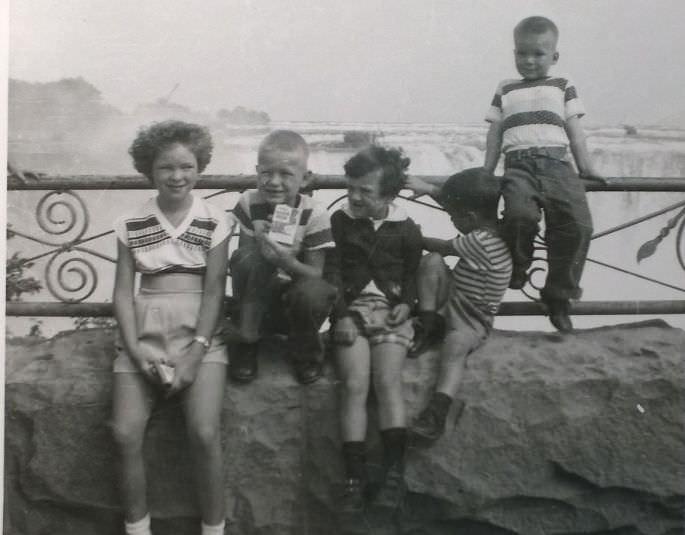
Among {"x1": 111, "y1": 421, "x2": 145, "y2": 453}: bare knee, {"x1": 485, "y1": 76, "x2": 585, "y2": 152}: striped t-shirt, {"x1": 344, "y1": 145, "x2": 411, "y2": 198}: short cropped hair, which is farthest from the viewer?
{"x1": 485, "y1": 76, "x2": 585, "y2": 152}: striped t-shirt

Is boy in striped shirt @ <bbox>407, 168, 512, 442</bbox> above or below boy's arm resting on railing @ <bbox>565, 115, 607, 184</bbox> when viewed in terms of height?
below

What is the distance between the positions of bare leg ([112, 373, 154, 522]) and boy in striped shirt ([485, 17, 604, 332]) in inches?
48.7

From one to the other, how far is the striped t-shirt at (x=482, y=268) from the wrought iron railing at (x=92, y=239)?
0.15m

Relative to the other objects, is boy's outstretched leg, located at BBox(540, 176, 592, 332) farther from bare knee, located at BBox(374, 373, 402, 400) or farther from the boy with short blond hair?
the boy with short blond hair

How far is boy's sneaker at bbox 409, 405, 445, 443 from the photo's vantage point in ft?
6.96

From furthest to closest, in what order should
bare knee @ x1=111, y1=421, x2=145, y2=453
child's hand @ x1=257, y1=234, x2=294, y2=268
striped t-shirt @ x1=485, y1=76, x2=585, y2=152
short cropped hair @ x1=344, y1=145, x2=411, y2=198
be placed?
1. striped t-shirt @ x1=485, y1=76, x2=585, y2=152
2. short cropped hair @ x1=344, y1=145, x2=411, y2=198
3. child's hand @ x1=257, y1=234, x2=294, y2=268
4. bare knee @ x1=111, y1=421, x2=145, y2=453

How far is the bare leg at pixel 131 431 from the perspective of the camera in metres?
2.04

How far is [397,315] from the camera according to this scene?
2.20m

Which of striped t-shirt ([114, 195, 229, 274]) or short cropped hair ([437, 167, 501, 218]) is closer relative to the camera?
striped t-shirt ([114, 195, 229, 274])

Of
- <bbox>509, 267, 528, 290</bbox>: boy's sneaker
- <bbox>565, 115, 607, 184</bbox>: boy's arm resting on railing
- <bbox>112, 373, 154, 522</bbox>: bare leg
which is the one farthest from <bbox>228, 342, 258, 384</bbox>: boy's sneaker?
<bbox>565, 115, 607, 184</bbox>: boy's arm resting on railing

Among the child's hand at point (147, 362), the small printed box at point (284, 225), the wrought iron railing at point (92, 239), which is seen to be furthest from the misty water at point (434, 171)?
the child's hand at point (147, 362)

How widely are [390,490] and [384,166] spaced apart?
996 mm

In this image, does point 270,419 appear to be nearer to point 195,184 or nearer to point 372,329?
point 372,329

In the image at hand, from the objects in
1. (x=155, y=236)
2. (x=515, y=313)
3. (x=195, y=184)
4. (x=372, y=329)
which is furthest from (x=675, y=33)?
(x=155, y=236)
